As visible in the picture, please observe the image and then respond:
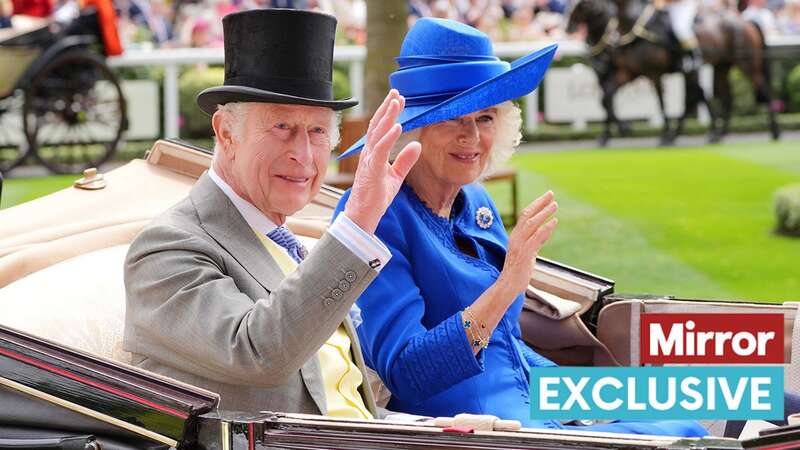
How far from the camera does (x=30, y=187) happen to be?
10.2 m

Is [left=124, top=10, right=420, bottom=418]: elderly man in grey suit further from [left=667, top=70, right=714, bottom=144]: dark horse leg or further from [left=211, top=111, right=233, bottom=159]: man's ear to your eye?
[left=667, top=70, right=714, bottom=144]: dark horse leg

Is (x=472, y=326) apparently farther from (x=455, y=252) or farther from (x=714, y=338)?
(x=714, y=338)

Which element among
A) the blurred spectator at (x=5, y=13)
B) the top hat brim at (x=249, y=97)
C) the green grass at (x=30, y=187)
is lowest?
the green grass at (x=30, y=187)

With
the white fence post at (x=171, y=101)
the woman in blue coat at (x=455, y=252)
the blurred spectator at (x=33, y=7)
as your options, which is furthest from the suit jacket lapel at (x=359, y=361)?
the white fence post at (x=171, y=101)

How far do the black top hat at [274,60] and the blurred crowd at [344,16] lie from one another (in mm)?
10775

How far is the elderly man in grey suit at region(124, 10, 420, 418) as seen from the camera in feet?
6.45

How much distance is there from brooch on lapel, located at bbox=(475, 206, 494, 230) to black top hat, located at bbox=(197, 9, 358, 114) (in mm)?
658

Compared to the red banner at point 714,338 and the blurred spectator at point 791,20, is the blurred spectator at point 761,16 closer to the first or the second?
the blurred spectator at point 791,20

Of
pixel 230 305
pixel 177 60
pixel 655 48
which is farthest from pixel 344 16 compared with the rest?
pixel 230 305

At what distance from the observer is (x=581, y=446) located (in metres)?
1.84

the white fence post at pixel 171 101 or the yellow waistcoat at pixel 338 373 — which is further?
the white fence post at pixel 171 101

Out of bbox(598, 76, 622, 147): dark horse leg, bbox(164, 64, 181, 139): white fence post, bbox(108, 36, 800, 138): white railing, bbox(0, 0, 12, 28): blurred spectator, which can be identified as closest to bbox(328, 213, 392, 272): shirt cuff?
bbox(0, 0, 12, 28): blurred spectator

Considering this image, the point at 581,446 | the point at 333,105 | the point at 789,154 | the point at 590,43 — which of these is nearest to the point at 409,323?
the point at 333,105

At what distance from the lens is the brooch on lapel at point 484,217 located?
9.55 ft
